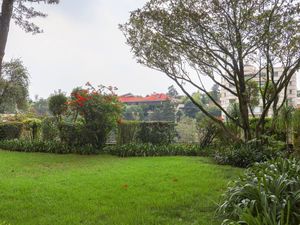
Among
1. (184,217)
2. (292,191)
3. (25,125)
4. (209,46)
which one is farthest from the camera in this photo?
(25,125)

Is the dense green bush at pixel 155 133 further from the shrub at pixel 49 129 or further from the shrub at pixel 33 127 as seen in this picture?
the shrub at pixel 33 127

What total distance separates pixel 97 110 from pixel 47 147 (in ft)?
7.55

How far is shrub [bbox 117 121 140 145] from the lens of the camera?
11.9 m

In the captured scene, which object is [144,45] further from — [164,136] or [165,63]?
[164,136]

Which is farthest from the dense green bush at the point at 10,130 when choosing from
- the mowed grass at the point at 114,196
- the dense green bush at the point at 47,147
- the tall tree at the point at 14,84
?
the mowed grass at the point at 114,196

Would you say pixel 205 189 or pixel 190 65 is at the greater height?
pixel 190 65

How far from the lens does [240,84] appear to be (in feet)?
27.0

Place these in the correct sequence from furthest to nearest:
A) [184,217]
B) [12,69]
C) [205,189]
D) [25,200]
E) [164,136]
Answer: [12,69]
[164,136]
[205,189]
[25,200]
[184,217]

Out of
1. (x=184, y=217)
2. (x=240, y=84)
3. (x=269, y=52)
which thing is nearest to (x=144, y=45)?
(x=240, y=84)

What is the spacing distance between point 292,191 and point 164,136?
8486 millimetres

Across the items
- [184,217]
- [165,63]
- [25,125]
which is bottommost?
[184,217]

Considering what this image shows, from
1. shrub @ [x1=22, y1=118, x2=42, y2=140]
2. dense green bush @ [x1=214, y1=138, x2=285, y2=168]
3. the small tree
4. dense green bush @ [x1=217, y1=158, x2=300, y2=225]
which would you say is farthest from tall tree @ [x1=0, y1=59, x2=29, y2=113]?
dense green bush @ [x1=217, y1=158, x2=300, y2=225]

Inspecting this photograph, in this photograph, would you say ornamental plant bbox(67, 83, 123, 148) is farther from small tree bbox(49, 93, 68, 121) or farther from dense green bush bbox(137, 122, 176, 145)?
dense green bush bbox(137, 122, 176, 145)

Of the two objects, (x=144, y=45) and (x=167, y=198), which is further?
(x=144, y=45)
